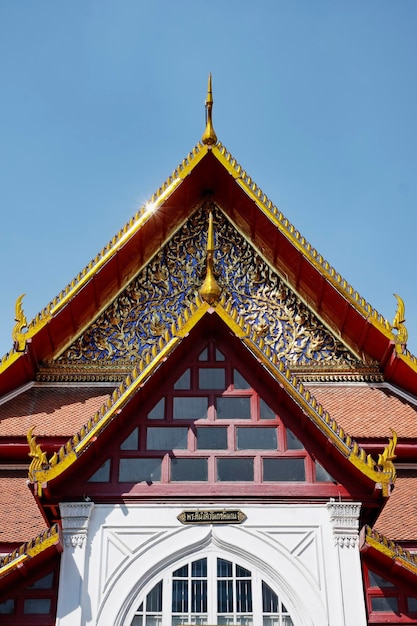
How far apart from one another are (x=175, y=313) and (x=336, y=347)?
2.05m

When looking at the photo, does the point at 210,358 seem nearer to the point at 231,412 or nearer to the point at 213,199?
the point at 231,412

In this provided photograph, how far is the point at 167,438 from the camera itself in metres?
9.55

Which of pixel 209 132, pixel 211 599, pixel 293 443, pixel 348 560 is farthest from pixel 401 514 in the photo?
pixel 209 132

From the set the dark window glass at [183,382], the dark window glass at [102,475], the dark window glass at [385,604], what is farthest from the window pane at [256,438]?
the dark window glass at [385,604]

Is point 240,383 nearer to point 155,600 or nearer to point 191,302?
point 155,600

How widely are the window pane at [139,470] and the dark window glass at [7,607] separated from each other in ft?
4.72

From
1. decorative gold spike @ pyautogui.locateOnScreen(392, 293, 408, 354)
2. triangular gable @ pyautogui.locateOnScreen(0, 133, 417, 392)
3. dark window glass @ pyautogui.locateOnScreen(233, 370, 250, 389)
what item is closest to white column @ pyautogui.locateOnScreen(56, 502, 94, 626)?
dark window glass @ pyautogui.locateOnScreen(233, 370, 250, 389)

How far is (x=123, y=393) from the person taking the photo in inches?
367

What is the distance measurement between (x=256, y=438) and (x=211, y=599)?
1552 millimetres

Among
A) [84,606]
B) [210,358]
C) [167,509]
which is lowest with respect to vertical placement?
[84,606]

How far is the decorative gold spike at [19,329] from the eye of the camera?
39.5ft

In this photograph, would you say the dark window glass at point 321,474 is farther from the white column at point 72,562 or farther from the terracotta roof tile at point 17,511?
the terracotta roof tile at point 17,511

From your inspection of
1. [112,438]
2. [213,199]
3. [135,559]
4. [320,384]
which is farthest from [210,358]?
[213,199]

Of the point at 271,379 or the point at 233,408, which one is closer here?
the point at 271,379
